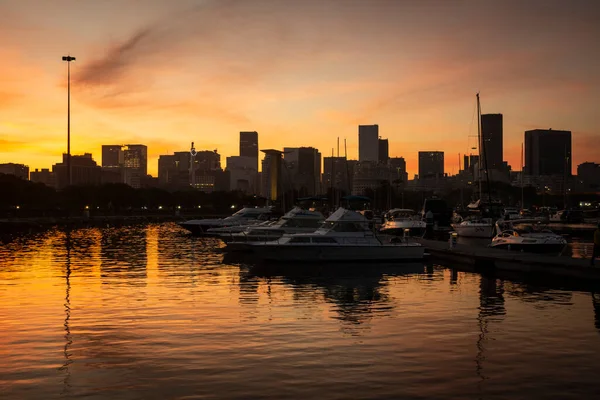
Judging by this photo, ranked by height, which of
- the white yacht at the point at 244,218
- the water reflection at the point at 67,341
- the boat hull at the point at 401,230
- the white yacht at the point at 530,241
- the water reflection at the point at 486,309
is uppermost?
the white yacht at the point at 244,218

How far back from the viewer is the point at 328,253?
42.6 meters

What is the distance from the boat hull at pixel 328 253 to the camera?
1673 inches

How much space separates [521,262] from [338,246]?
10.7 m

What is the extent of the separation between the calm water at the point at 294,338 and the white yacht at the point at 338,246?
20.1ft

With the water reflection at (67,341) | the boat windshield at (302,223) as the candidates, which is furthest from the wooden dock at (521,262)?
the water reflection at (67,341)

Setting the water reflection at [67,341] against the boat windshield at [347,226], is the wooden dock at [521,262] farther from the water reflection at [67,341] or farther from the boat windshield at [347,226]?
the water reflection at [67,341]

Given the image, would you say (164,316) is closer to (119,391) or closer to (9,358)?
(9,358)

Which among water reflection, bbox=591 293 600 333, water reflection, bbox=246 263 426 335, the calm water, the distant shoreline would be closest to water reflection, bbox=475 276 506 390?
the calm water

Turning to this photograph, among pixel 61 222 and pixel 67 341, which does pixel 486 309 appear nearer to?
pixel 67 341

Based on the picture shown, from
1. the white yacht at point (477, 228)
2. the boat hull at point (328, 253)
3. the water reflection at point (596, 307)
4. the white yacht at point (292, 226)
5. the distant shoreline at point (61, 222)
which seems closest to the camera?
the water reflection at point (596, 307)

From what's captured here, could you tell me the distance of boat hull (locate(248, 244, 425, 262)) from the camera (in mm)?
42500

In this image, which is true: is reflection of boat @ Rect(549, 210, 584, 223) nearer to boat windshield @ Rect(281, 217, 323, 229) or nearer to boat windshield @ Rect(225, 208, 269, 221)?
boat windshield @ Rect(225, 208, 269, 221)

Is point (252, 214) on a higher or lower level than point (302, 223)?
higher

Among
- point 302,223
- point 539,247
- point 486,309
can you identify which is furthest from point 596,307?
point 302,223
